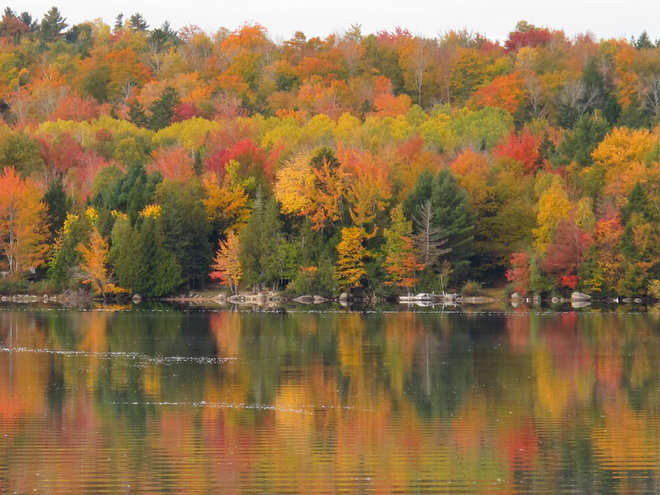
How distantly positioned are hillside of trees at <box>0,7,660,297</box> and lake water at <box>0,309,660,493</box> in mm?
26548

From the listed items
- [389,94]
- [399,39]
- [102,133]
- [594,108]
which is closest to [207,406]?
[102,133]

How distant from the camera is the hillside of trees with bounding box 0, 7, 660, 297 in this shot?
8394cm

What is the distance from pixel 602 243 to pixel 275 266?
20.6m

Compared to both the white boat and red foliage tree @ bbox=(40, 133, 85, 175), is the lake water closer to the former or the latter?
the white boat

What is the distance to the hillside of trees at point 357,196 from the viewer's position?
83938mm

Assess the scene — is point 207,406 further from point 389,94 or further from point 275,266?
point 389,94

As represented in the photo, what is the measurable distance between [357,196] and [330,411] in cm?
5454

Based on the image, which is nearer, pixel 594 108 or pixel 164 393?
pixel 164 393

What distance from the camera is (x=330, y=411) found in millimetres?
32344

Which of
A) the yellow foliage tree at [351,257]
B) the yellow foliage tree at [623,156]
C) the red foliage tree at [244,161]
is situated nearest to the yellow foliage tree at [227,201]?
the red foliage tree at [244,161]

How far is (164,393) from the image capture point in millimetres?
35469

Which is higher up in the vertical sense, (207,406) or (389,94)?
(389,94)

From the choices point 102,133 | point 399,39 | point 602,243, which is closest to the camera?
point 602,243

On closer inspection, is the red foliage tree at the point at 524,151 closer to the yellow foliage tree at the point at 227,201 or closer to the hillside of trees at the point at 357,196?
the hillside of trees at the point at 357,196
